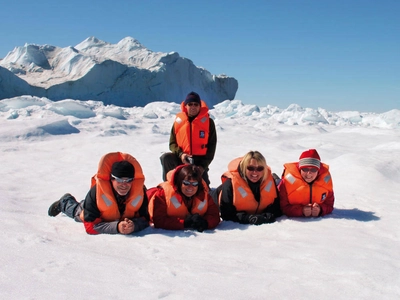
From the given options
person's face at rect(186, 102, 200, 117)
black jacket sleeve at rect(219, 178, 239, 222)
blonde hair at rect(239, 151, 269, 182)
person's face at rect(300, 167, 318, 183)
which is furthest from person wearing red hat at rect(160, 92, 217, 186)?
person's face at rect(300, 167, 318, 183)

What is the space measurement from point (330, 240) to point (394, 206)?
128cm

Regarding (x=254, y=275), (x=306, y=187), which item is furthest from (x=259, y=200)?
(x=254, y=275)

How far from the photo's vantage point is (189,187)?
2775 mm

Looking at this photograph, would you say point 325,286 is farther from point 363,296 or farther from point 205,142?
point 205,142

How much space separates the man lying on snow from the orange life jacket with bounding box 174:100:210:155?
1.13 metres

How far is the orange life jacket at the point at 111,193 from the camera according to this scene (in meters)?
2.58

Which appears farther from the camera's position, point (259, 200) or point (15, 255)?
point (259, 200)

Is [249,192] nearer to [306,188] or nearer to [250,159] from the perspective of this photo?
[250,159]

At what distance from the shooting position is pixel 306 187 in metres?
Result: 3.01

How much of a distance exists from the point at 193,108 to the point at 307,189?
139 cm

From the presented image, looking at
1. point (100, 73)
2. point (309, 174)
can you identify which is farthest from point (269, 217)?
point (100, 73)

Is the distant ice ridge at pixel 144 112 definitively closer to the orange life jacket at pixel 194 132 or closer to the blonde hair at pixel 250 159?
the orange life jacket at pixel 194 132

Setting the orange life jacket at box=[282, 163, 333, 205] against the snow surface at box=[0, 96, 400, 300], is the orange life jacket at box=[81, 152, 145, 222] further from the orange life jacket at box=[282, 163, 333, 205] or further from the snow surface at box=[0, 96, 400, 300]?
the orange life jacket at box=[282, 163, 333, 205]

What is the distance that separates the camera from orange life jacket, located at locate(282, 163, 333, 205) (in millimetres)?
3016
